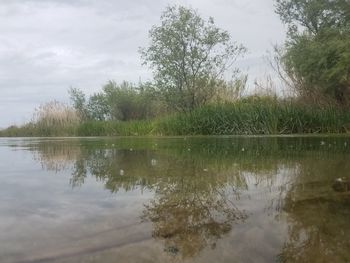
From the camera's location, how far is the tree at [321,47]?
12266 millimetres

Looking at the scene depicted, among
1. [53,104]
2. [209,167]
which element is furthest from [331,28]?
[53,104]

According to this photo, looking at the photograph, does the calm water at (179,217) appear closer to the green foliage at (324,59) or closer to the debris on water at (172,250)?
the debris on water at (172,250)

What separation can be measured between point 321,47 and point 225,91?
787 centimetres

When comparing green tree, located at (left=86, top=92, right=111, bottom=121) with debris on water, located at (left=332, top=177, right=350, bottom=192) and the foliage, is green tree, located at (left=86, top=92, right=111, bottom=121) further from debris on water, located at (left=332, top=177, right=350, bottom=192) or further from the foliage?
debris on water, located at (left=332, top=177, right=350, bottom=192)

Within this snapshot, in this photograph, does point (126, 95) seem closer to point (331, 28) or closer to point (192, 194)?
point (331, 28)

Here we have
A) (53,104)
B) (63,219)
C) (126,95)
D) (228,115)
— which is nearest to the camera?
(63,219)

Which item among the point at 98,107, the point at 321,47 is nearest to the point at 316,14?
the point at 321,47

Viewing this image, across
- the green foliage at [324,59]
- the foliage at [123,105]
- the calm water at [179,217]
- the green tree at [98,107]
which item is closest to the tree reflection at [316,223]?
the calm water at [179,217]

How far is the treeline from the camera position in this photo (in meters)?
13.5

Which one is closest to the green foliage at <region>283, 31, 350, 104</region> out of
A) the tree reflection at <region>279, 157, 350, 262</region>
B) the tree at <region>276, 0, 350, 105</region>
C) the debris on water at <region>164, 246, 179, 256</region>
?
the tree at <region>276, 0, 350, 105</region>

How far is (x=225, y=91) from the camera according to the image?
2042 cm

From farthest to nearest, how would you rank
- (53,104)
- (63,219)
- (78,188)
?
(53,104), (78,188), (63,219)

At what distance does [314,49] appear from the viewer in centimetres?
1301

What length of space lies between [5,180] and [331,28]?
12332 millimetres
